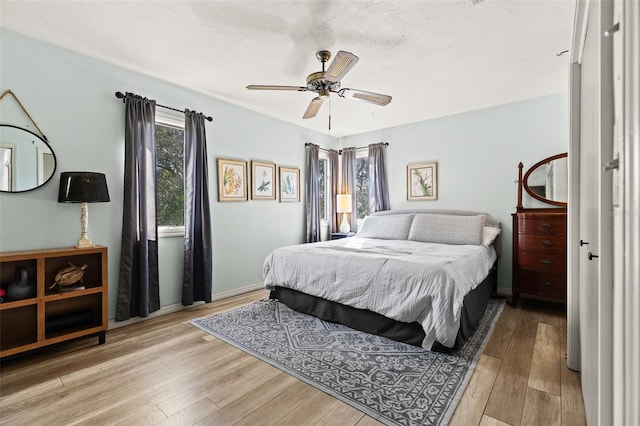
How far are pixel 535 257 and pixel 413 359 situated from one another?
2098 millimetres

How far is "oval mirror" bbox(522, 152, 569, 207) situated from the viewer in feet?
11.5

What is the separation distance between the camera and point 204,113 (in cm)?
363

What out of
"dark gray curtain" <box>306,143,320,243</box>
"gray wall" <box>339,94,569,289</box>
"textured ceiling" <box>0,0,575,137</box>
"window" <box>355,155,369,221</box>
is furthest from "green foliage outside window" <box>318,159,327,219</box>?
→ "textured ceiling" <box>0,0,575,137</box>

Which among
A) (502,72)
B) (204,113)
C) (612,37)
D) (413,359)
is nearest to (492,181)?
(502,72)

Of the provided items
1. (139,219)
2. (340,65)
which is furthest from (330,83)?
(139,219)

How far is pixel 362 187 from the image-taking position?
17.9ft

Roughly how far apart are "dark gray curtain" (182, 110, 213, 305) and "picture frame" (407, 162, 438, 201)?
3009 millimetres

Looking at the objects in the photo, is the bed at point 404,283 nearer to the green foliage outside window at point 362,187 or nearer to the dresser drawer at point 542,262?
the dresser drawer at point 542,262

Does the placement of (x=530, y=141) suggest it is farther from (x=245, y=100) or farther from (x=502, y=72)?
(x=245, y=100)

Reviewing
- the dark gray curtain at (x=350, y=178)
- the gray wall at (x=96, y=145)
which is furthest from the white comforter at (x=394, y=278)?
the dark gray curtain at (x=350, y=178)

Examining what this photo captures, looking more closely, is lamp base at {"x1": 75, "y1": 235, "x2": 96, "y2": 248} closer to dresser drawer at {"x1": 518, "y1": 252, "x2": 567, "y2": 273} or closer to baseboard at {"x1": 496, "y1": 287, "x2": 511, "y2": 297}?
dresser drawer at {"x1": 518, "y1": 252, "x2": 567, "y2": 273}

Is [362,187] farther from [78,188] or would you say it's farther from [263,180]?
[78,188]

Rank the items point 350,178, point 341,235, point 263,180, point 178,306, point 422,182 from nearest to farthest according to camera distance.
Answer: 1. point 178,306
2. point 263,180
3. point 422,182
4. point 341,235
5. point 350,178

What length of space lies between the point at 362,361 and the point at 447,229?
229 centimetres
